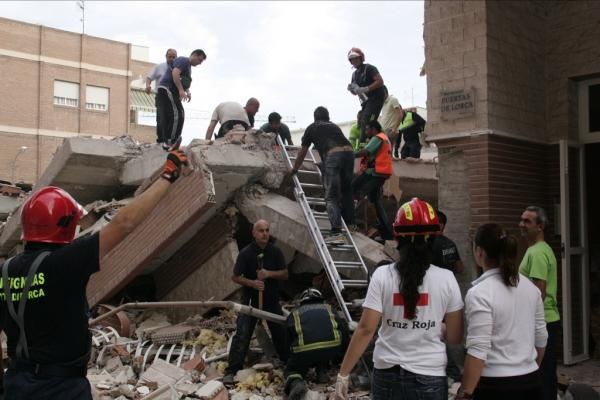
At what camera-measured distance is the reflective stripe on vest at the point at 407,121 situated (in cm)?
1138

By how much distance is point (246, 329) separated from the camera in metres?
7.00

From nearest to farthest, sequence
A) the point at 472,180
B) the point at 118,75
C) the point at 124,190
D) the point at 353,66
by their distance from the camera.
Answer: the point at 472,180 → the point at 353,66 → the point at 124,190 → the point at 118,75

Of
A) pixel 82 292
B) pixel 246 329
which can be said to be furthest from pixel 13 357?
pixel 246 329

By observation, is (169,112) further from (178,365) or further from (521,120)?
(521,120)

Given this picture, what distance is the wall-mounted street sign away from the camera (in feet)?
23.1

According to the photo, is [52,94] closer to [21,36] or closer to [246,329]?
[21,36]

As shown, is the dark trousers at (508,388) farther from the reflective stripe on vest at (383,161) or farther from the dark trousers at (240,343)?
the reflective stripe on vest at (383,161)

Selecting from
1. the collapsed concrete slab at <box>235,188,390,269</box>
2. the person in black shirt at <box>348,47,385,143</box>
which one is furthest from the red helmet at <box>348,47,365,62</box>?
the collapsed concrete slab at <box>235,188,390,269</box>

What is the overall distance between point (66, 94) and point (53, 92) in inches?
43.6

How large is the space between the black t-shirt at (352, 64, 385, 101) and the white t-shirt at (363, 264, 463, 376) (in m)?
6.01

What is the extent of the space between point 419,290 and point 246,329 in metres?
3.97

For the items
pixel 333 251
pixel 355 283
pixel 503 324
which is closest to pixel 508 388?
pixel 503 324

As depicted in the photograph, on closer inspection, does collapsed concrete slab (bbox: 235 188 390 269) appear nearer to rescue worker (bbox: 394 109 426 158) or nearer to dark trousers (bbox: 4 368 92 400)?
rescue worker (bbox: 394 109 426 158)

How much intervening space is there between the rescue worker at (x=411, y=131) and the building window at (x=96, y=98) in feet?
117
